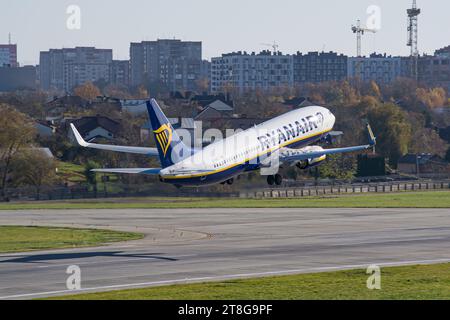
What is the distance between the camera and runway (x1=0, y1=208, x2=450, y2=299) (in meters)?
64.2

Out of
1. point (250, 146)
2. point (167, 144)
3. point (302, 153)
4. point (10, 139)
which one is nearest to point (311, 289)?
point (167, 144)

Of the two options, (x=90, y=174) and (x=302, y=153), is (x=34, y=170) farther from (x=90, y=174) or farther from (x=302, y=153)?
(x=302, y=153)

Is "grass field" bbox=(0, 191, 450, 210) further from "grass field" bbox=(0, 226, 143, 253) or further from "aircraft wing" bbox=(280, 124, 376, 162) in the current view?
"aircraft wing" bbox=(280, 124, 376, 162)

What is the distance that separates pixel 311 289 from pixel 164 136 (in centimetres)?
2653

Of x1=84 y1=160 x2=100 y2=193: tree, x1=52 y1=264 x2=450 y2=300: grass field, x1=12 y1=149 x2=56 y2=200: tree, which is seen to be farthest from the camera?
x1=12 y1=149 x2=56 y2=200: tree

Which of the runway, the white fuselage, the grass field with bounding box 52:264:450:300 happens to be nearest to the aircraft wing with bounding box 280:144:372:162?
the white fuselage

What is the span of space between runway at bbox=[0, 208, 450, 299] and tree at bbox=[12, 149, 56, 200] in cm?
4998

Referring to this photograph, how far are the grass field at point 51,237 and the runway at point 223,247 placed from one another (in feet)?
10.8

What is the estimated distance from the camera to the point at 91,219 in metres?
A: 119

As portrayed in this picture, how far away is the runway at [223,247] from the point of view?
6419 centimetres

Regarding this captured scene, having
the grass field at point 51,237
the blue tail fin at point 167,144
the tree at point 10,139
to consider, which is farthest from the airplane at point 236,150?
the tree at point 10,139

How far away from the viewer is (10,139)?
7347 inches

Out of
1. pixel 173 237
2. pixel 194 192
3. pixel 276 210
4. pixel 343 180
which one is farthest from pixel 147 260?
pixel 343 180
